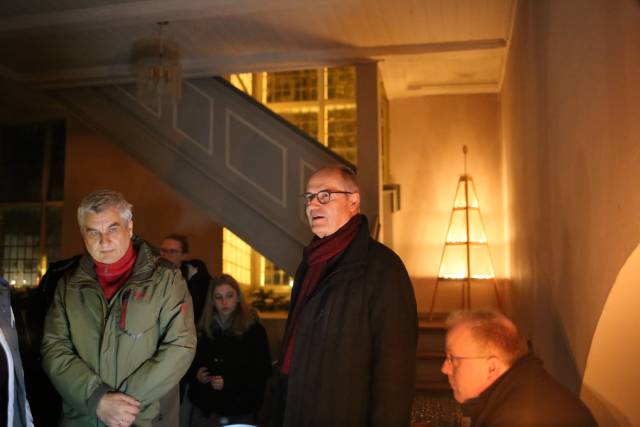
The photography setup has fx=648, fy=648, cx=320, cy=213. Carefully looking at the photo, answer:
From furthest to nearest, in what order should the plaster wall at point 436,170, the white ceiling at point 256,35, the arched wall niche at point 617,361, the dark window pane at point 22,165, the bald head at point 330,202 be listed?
the dark window pane at point 22,165
the plaster wall at point 436,170
the white ceiling at point 256,35
the bald head at point 330,202
the arched wall niche at point 617,361

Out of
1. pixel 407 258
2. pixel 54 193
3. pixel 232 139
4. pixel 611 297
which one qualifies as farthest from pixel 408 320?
pixel 54 193

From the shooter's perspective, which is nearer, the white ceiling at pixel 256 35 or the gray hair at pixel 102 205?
the gray hair at pixel 102 205

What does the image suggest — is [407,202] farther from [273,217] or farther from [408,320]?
[408,320]

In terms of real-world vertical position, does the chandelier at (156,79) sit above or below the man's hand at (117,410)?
Result: above

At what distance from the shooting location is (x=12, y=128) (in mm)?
9195

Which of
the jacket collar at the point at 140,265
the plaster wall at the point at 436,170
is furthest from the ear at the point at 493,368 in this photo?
the plaster wall at the point at 436,170

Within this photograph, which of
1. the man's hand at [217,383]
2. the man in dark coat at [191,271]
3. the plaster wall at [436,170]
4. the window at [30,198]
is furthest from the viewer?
the window at [30,198]

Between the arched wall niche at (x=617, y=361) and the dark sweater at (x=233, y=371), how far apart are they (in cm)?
197

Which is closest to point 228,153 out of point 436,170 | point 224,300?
point 224,300

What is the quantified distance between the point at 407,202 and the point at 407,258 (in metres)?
0.65

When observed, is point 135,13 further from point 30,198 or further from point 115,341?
point 30,198

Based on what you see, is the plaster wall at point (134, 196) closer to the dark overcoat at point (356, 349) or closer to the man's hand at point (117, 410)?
the man's hand at point (117, 410)

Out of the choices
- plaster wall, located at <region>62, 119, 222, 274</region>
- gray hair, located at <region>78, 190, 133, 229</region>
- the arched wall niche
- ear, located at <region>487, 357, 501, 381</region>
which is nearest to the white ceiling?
plaster wall, located at <region>62, 119, 222, 274</region>

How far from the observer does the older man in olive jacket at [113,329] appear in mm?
2193
